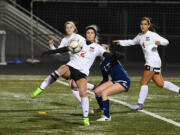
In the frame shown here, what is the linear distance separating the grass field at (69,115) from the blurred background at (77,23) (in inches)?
480

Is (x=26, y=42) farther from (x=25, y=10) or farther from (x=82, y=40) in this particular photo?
(x=82, y=40)

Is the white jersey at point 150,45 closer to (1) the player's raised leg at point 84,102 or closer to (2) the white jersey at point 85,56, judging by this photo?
(2) the white jersey at point 85,56

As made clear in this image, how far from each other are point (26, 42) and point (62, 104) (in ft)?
52.1

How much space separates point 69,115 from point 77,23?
18352 millimetres

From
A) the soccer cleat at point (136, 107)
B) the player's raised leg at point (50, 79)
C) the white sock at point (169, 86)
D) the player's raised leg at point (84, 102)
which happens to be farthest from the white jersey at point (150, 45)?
the player's raised leg at point (84, 102)

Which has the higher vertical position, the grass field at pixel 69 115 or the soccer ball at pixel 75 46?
the soccer ball at pixel 75 46

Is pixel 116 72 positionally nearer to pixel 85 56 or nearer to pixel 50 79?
pixel 85 56

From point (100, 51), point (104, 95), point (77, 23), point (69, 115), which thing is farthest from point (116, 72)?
point (77, 23)

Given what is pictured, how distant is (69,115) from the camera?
980cm

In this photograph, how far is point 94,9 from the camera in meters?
28.5

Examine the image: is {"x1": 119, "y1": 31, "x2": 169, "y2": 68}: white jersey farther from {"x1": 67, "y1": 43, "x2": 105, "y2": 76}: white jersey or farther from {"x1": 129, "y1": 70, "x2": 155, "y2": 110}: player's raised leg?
{"x1": 67, "y1": 43, "x2": 105, "y2": 76}: white jersey

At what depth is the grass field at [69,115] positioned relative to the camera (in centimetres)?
819

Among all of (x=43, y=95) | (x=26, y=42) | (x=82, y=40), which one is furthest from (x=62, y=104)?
(x=26, y=42)

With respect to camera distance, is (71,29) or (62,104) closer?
(71,29)
